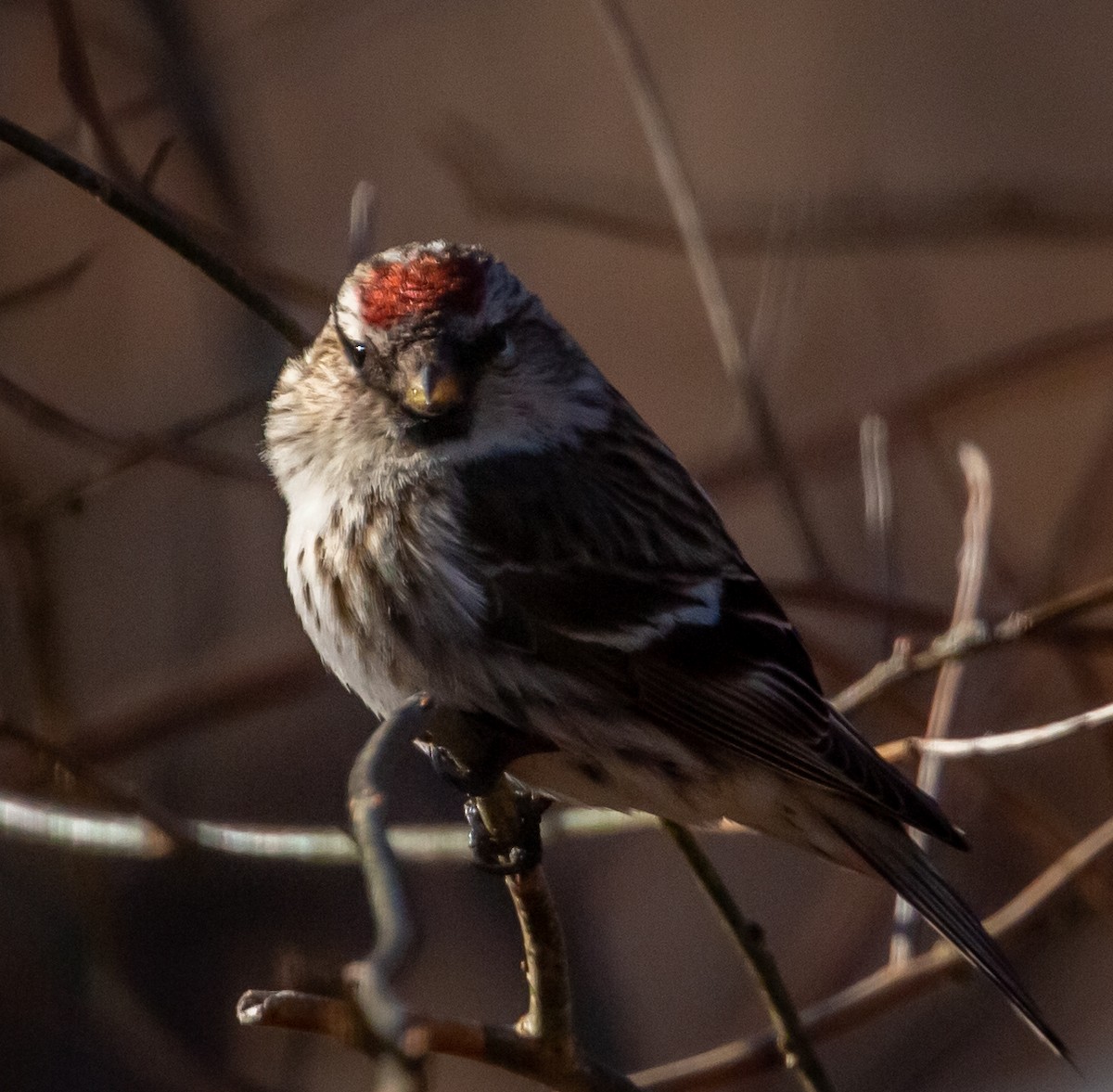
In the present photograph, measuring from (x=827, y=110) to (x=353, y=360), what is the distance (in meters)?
2.80

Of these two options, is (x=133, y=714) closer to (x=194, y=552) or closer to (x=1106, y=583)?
(x=194, y=552)

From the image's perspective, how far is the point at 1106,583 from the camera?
2045 mm

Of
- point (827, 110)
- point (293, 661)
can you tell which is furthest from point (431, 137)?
point (293, 661)

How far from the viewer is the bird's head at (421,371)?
2.01m

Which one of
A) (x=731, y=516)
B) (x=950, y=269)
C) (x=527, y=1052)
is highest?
(x=950, y=269)

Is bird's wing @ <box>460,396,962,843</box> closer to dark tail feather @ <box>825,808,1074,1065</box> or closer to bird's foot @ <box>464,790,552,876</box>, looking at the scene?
dark tail feather @ <box>825,808,1074,1065</box>

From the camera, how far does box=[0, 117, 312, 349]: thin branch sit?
5.92ft

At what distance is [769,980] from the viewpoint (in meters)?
2.03

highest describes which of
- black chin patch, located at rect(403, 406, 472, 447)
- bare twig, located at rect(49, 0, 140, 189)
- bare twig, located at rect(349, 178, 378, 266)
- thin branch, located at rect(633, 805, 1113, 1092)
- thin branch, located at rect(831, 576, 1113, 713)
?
bare twig, located at rect(49, 0, 140, 189)

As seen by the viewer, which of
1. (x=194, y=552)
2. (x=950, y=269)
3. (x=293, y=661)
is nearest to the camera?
(x=293, y=661)

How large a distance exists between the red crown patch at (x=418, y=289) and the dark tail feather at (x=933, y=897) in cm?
80

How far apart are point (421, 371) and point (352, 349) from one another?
137mm

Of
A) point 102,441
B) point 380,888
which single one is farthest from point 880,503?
point 380,888

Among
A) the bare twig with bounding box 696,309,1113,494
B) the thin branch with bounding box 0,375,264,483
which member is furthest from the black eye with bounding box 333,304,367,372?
the bare twig with bounding box 696,309,1113,494
